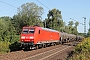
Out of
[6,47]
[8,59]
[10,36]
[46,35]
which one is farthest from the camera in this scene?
[10,36]

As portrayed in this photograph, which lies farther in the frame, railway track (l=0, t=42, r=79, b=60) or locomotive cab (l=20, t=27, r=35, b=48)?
locomotive cab (l=20, t=27, r=35, b=48)

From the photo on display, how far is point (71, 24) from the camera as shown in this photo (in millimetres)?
132875

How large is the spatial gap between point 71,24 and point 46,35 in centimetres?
10084

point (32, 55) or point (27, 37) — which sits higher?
point (27, 37)

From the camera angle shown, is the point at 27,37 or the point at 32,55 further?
the point at 27,37

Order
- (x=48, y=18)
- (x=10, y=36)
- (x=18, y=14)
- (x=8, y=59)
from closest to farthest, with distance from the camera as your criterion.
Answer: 1. (x=8, y=59)
2. (x=10, y=36)
3. (x=18, y=14)
4. (x=48, y=18)

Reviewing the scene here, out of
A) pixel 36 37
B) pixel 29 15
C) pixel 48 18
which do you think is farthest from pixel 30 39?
pixel 48 18

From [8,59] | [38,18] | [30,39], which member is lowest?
[8,59]

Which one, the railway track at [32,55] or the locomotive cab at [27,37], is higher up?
the locomotive cab at [27,37]

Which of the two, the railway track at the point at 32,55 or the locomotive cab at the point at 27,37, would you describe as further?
the locomotive cab at the point at 27,37

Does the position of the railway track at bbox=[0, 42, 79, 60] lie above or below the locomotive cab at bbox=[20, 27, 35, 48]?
below

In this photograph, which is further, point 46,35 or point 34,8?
point 34,8

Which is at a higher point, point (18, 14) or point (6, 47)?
point (18, 14)

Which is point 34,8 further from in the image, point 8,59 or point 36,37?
point 8,59
